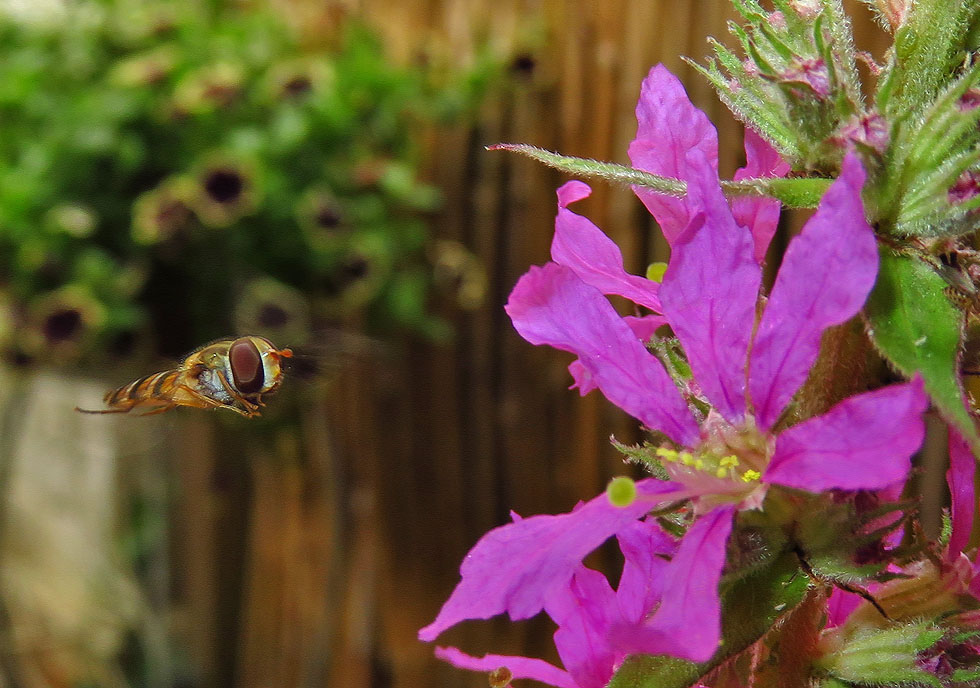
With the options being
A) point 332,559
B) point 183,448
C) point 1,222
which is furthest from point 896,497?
point 183,448

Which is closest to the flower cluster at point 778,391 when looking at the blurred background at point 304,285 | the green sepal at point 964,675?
the green sepal at point 964,675

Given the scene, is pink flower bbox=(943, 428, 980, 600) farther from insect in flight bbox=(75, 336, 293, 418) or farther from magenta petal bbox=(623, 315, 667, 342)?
insect in flight bbox=(75, 336, 293, 418)

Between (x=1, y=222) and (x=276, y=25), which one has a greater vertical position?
(x=276, y=25)

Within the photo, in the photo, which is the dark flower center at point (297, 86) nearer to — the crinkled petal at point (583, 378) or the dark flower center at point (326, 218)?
the dark flower center at point (326, 218)

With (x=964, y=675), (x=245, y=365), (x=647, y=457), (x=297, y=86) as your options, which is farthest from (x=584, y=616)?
(x=297, y=86)

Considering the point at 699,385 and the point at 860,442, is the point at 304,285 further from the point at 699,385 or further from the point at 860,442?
the point at 860,442

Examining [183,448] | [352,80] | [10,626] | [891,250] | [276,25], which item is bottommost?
[10,626]

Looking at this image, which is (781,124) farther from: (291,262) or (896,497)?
(291,262)
